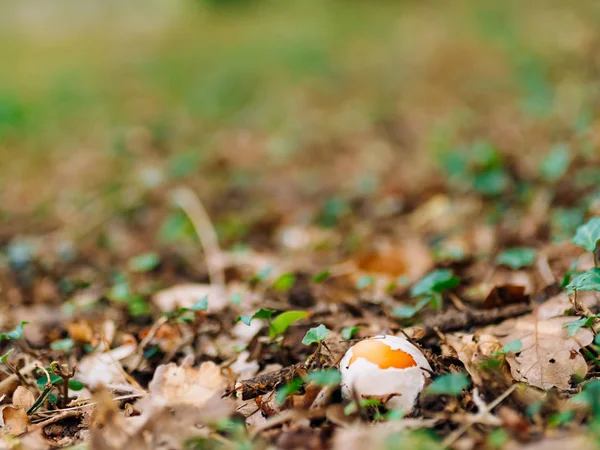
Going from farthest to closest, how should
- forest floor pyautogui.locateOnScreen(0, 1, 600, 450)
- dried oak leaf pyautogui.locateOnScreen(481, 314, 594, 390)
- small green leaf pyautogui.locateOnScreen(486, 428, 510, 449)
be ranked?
dried oak leaf pyautogui.locateOnScreen(481, 314, 594, 390)
forest floor pyautogui.locateOnScreen(0, 1, 600, 450)
small green leaf pyautogui.locateOnScreen(486, 428, 510, 449)

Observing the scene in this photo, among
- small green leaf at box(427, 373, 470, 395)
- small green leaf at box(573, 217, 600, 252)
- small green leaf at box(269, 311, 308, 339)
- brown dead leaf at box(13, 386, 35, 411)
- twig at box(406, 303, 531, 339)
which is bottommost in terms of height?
brown dead leaf at box(13, 386, 35, 411)

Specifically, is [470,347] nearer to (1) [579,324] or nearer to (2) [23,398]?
(1) [579,324]

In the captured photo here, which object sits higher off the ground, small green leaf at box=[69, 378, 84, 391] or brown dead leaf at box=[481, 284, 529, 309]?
brown dead leaf at box=[481, 284, 529, 309]

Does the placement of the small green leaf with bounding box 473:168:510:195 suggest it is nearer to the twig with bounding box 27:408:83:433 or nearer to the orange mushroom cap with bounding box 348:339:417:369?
the orange mushroom cap with bounding box 348:339:417:369

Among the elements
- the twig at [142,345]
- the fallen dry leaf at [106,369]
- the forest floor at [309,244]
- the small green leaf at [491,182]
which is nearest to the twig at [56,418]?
the forest floor at [309,244]

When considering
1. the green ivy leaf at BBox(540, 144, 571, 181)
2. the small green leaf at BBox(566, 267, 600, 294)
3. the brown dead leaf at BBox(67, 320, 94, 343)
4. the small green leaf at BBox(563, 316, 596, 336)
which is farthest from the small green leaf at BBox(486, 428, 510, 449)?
the green ivy leaf at BBox(540, 144, 571, 181)
